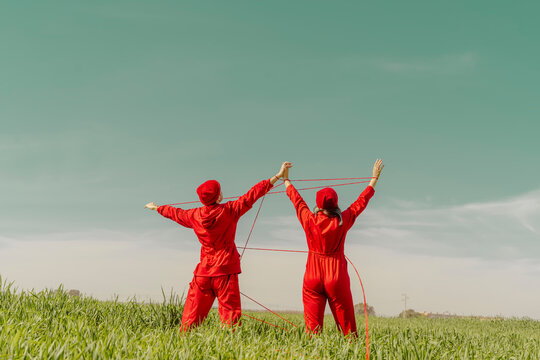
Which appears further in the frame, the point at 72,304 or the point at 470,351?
the point at 72,304

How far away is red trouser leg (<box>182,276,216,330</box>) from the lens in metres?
6.40

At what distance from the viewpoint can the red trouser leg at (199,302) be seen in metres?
6.40

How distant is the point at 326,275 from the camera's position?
608cm

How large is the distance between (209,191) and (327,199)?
1748 millimetres

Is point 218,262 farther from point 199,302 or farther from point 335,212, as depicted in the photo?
point 335,212

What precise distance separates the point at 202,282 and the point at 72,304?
2.76 m

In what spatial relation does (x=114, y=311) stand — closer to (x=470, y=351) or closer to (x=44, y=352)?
(x=44, y=352)

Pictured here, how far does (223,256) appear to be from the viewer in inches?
253

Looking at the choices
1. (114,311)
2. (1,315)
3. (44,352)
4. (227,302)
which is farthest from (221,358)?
(114,311)

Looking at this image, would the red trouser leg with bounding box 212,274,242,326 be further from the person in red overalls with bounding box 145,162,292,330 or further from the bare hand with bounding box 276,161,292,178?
the bare hand with bounding box 276,161,292,178

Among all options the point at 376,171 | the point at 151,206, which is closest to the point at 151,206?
the point at 151,206

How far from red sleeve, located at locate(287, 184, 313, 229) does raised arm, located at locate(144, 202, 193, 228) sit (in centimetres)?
167

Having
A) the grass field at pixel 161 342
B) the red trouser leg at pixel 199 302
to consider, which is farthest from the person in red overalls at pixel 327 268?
the red trouser leg at pixel 199 302

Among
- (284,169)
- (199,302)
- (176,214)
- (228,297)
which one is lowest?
(199,302)
